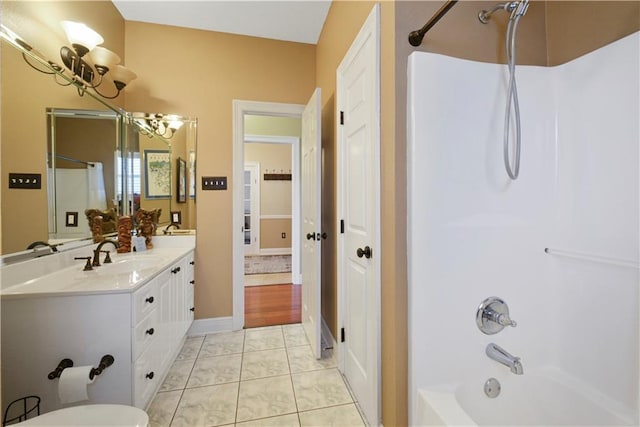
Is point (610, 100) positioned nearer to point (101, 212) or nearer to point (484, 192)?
point (484, 192)

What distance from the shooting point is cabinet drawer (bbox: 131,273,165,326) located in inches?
51.1

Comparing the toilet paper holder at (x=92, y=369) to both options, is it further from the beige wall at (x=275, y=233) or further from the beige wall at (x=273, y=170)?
the beige wall at (x=273, y=170)

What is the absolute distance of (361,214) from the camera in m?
1.56

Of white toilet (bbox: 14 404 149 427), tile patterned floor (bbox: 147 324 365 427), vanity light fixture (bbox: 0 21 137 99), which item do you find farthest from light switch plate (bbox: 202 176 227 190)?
white toilet (bbox: 14 404 149 427)

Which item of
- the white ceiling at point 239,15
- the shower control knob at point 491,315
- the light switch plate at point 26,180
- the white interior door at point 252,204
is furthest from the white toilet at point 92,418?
the white interior door at point 252,204

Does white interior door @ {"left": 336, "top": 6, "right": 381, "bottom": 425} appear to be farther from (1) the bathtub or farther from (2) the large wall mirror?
(2) the large wall mirror

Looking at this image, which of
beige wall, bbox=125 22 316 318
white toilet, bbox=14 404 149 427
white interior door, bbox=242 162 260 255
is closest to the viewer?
white toilet, bbox=14 404 149 427

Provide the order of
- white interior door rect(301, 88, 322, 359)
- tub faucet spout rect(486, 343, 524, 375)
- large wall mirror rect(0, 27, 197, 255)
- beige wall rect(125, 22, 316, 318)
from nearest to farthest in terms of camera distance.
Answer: tub faucet spout rect(486, 343, 524, 375) → large wall mirror rect(0, 27, 197, 255) → white interior door rect(301, 88, 322, 359) → beige wall rect(125, 22, 316, 318)

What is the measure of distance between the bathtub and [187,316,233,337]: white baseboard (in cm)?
190

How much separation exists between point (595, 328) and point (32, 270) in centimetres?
271

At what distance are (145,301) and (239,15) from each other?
2.33m

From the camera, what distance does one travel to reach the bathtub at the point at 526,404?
1097mm

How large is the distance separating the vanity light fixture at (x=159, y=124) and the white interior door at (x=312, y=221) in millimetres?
1181

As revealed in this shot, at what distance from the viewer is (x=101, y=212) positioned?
1.94 meters
